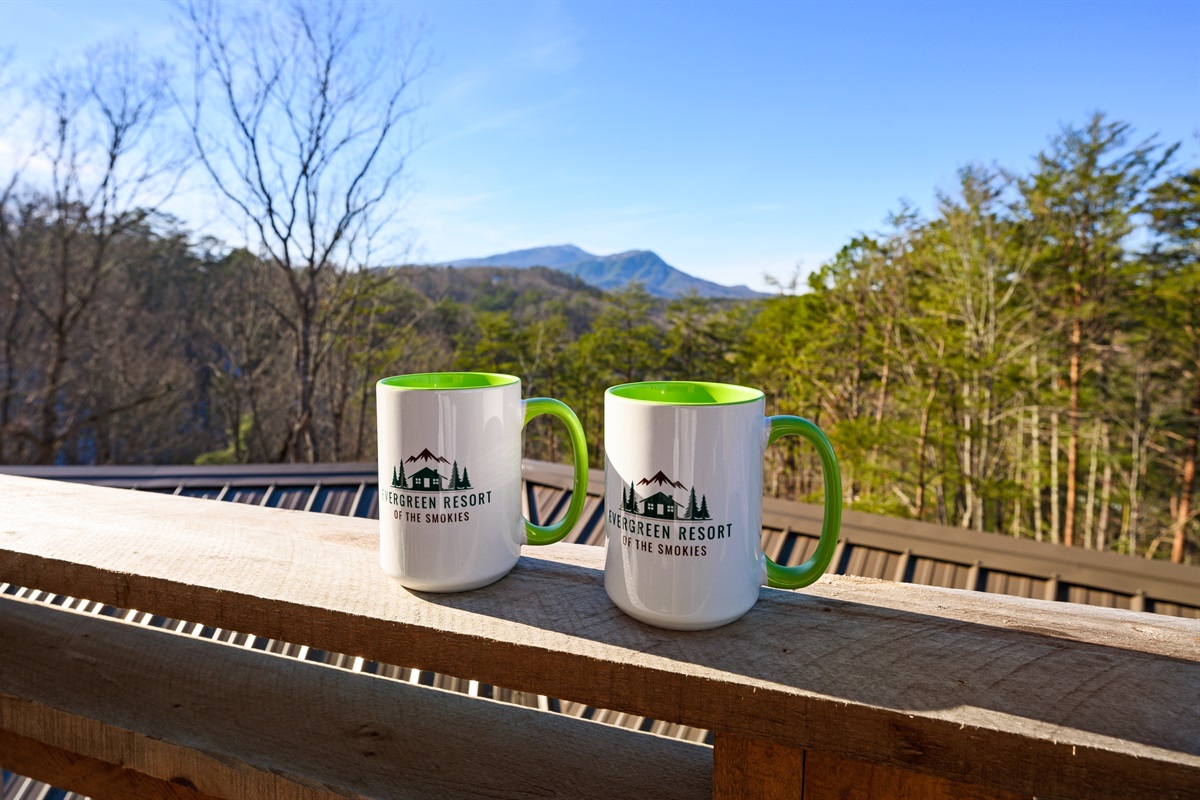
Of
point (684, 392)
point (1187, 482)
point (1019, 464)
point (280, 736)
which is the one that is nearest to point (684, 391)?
point (684, 392)

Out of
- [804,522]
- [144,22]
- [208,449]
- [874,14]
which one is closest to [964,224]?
[874,14]

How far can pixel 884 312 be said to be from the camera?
1290cm

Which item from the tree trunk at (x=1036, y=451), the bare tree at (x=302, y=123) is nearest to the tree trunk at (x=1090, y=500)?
the tree trunk at (x=1036, y=451)

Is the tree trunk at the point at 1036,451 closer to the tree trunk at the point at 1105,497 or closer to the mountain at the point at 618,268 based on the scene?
the tree trunk at the point at 1105,497

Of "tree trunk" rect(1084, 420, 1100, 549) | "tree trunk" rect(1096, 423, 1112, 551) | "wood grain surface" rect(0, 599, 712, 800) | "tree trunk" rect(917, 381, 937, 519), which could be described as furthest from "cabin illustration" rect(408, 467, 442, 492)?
"tree trunk" rect(1084, 420, 1100, 549)

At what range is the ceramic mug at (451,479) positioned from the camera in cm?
59

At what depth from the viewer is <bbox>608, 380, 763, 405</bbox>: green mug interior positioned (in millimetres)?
616

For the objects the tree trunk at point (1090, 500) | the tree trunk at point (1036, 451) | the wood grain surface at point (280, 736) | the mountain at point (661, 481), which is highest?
the mountain at point (661, 481)

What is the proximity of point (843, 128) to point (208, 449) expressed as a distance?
20.2 metres

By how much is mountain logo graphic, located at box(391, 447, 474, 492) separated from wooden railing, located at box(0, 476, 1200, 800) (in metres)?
0.11

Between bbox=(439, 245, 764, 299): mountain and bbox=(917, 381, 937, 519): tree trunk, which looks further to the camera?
bbox=(439, 245, 764, 299): mountain

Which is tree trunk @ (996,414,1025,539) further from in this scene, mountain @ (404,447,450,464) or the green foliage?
mountain @ (404,447,450,464)

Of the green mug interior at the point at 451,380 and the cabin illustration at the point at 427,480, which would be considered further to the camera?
the green mug interior at the point at 451,380

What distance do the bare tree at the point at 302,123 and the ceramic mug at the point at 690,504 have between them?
815cm
